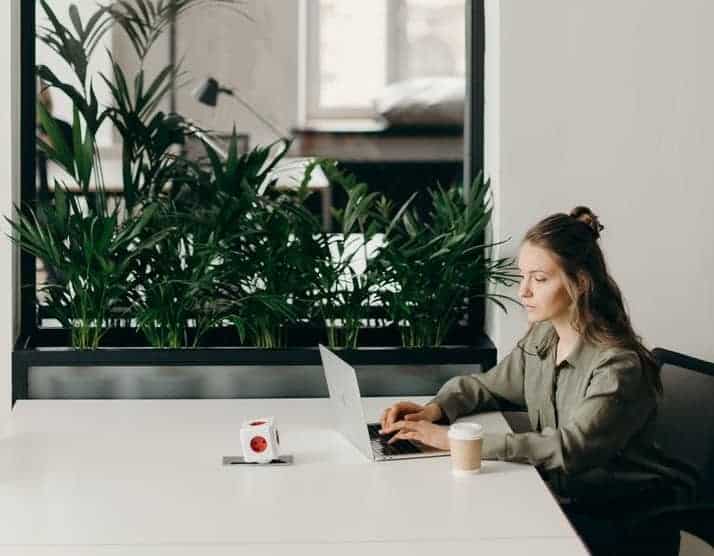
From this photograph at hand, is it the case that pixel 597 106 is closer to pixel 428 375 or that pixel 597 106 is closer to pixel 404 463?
pixel 428 375

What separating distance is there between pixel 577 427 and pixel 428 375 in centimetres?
94

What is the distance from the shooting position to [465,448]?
2.46 meters

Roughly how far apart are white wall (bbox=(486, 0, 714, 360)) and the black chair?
0.50 meters

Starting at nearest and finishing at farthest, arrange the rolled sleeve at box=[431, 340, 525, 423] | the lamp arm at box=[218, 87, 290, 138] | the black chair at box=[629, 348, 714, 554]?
the black chair at box=[629, 348, 714, 554] < the rolled sleeve at box=[431, 340, 525, 423] < the lamp arm at box=[218, 87, 290, 138]

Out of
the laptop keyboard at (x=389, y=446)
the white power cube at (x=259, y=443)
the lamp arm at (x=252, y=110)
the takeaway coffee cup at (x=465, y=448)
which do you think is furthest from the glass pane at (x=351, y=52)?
the takeaway coffee cup at (x=465, y=448)

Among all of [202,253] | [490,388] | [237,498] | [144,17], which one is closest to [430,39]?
A: [144,17]

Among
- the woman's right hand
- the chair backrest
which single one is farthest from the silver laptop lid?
the chair backrest

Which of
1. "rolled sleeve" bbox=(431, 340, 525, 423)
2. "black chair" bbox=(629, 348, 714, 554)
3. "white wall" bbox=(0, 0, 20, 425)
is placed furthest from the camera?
"white wall" bbox=(0, 0, 20, 425)

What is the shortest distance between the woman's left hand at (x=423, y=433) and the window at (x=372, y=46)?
4.56 feet

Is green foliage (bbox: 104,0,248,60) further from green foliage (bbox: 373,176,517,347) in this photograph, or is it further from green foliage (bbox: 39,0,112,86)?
green foliage (bbox: 373,176,517,347)

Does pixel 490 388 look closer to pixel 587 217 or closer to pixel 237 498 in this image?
pixel 587 217

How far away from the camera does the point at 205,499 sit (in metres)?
2.31

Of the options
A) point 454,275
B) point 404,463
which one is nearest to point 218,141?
point 454,275

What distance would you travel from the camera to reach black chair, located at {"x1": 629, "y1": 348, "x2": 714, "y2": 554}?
2.45 metres
